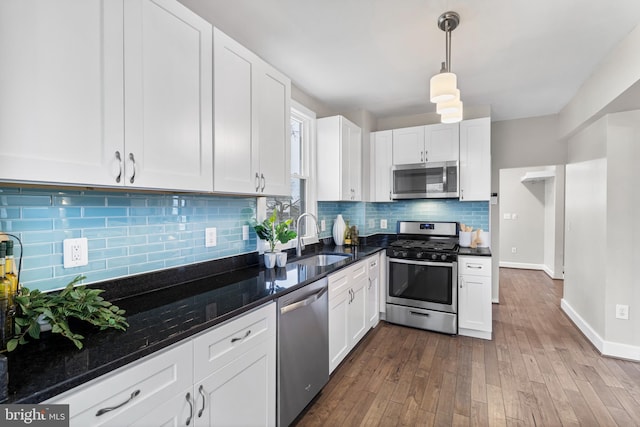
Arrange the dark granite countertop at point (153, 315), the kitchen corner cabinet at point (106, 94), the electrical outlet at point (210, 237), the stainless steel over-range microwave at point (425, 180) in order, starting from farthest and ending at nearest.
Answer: the stainless steel over-range microwave at point (425, 180) < the electrical outlet at point (210, 237) < the kitchen corner cabinet at point (106, 94) < the dark granite countertop at point (153, 315)

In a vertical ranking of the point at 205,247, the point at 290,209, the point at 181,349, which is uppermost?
the point at 290,209

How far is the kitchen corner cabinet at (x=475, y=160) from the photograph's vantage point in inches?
136

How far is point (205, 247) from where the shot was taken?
1.99 m

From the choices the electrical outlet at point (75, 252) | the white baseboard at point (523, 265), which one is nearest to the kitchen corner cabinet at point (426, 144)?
the electrical outlet at point (75, 252)

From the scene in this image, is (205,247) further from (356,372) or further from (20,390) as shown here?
(356,372)

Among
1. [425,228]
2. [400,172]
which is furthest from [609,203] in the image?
[400,172]

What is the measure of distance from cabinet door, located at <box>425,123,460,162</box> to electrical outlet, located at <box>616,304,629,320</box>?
2.05m

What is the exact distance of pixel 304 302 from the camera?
1884 millimetres

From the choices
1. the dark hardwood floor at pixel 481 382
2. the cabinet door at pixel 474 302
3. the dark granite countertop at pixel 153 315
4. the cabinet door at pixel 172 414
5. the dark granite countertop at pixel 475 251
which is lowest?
the dark hardwood floor at pixel 481 382

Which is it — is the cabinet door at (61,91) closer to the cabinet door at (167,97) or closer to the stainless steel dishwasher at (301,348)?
the cabinet door at (167,97)

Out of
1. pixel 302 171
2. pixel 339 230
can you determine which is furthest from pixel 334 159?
pixel 339 230

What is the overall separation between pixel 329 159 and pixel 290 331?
2.07 metres

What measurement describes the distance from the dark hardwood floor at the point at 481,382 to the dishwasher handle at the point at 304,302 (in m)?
0.78

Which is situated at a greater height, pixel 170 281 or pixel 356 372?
pixel 170 281
